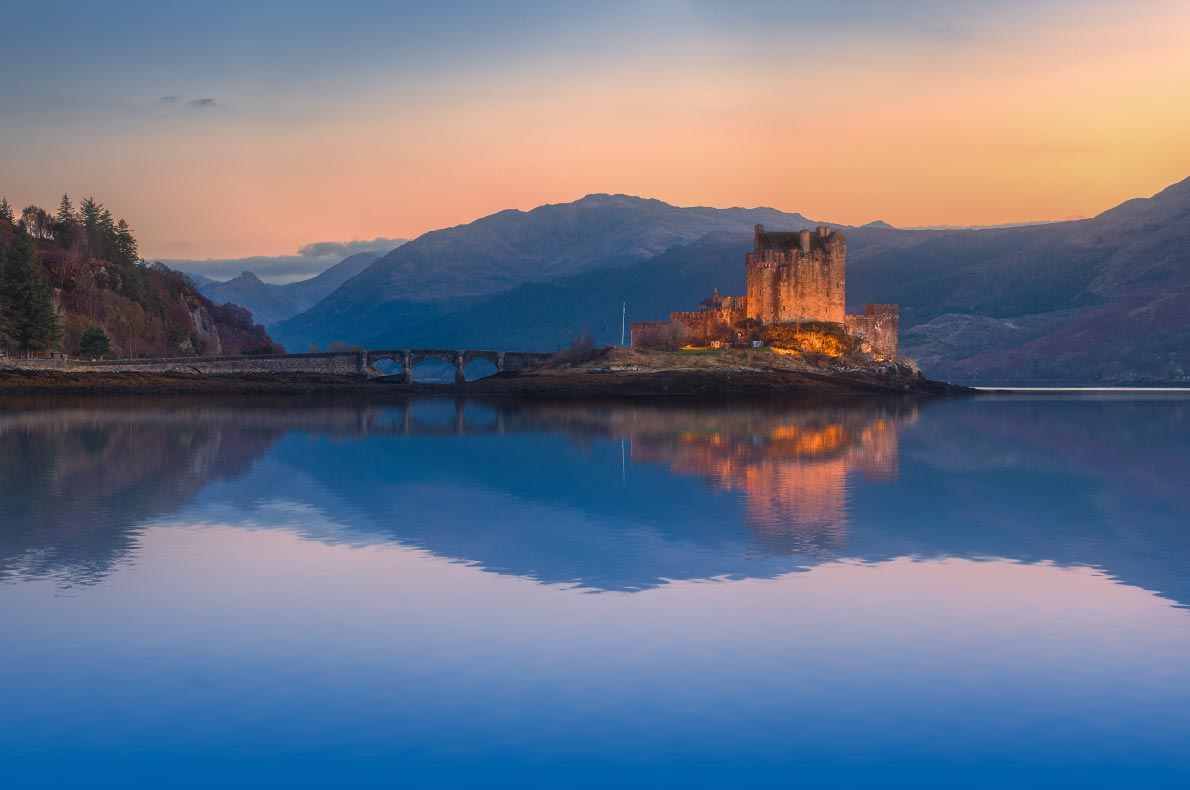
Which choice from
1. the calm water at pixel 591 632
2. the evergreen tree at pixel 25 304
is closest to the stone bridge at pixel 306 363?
the evergreen tree at pixel 25 304

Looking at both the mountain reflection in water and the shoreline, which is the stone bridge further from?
the mountain reflection in water

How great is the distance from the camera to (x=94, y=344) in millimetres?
115125

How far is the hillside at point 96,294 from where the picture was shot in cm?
10994

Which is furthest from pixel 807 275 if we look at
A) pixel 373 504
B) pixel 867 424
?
pixel 373 504

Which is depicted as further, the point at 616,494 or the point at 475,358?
the point at 475,358

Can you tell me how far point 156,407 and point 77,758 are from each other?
79258 millimetres

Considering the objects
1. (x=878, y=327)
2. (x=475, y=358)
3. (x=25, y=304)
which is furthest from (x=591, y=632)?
(x=475, y=358)

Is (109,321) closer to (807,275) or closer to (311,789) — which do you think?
(807,275)

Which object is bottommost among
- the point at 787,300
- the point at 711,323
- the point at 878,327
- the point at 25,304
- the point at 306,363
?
the point at 306,363

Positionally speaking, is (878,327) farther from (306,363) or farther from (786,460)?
(786,460)

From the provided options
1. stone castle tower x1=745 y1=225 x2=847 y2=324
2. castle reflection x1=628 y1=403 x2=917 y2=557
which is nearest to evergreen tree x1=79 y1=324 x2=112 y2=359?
castle reflection x1=628 y1=403 x2=917 y2=557

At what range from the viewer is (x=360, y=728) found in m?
12.1

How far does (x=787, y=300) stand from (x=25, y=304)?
8252 centimetres

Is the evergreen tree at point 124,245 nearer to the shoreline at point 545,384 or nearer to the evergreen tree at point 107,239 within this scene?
the evergreen tree at point 107,239
